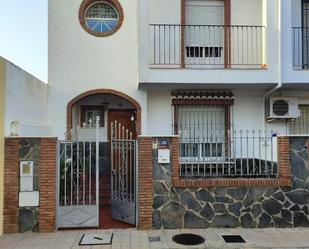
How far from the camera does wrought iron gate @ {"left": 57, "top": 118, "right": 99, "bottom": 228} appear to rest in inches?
294

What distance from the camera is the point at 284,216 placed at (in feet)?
24.9

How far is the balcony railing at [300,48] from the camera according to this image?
1077 centimetres

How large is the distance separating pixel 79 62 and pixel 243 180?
20.2 ft

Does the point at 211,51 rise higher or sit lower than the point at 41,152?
higher

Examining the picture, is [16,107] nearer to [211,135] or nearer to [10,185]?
[10,185]

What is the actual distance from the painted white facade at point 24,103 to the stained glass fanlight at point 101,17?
250 centimetres

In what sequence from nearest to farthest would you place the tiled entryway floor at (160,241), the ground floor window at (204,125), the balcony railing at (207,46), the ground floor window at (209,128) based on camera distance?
the tiled entryway floor at (160,241), the balcony railing at (207,46), the ground floor window at (209,128), the ground floor window at (204,125)

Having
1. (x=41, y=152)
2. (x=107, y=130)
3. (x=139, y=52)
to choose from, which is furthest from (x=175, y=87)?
(x=41, y=152)

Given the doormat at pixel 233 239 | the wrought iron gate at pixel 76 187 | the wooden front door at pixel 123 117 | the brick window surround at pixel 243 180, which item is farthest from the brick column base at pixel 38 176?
the wooden front door at pixel 123 117

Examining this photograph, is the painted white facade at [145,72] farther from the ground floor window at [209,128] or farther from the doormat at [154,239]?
the doormat at [154,239]

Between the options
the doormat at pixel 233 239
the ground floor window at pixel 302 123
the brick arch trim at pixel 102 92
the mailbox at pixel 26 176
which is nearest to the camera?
the doormat at pixel 233 239

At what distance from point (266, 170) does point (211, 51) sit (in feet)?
14.9

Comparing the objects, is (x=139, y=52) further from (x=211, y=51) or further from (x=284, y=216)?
(x=284, y=216)

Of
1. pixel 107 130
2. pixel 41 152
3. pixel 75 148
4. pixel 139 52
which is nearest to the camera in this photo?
pixel 41 152
